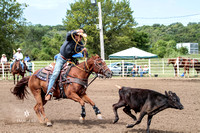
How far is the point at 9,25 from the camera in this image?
3834 centimetres

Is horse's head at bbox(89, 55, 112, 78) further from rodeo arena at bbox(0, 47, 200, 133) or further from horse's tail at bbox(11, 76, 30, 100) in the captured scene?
horse's tail at bbox(11, 76, 30, 100)

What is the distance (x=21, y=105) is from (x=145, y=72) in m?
14.0

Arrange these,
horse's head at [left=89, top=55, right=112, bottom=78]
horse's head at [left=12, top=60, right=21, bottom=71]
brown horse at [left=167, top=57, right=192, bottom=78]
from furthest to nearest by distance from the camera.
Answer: brown horse at [left=167, top=57, right=192, bottom=78] → horse's head at [left=12, top=60, right=21, bottom=71] → horse's head at [left=89, top=55, right=112, bottom=78]

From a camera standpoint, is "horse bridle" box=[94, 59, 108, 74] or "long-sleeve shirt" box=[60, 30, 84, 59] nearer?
"horse bridle" box=[94, 59, 108, 74]

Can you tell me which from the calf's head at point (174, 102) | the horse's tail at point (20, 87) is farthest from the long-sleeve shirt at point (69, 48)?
the calf's head at point (174, 102)

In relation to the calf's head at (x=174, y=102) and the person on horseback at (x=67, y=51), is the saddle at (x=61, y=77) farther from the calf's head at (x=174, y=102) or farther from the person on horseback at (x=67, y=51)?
the calf's head at (x=174, y=102)

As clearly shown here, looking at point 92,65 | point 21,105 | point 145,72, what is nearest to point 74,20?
point 145,72

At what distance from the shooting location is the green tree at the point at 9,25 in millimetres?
38438

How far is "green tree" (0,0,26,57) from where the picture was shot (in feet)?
126

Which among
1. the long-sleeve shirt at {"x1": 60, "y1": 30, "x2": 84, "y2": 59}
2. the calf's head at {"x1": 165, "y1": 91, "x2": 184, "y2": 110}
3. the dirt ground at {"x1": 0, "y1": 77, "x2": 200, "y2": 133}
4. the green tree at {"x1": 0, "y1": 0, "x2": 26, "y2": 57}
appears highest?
the green tree at {"x1": 0, "y1": 0, "x2": 26, "y2": 57}

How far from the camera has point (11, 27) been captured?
38.2 m

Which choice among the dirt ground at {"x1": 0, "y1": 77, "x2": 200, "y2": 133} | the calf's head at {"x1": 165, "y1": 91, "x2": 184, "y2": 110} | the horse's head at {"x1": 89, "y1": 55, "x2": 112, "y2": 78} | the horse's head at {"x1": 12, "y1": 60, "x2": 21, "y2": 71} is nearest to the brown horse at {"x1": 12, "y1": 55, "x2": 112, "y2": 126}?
the horse's head at {"x1": 89, "y1": 55, "x2": 112, "y2": 78}

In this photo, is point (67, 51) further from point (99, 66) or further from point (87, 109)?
point (87, 109)

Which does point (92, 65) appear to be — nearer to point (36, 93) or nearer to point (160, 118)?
point (36, 93)
